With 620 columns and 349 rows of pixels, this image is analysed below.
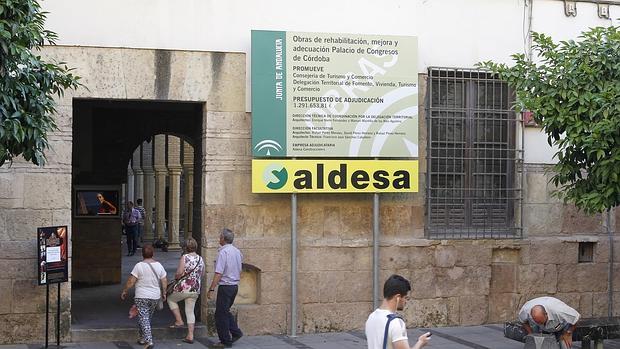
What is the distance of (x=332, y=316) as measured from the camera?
1356cm

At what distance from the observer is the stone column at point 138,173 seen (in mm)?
38000

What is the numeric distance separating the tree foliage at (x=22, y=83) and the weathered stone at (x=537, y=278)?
7.91 metres

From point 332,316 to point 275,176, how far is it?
7.27 ft

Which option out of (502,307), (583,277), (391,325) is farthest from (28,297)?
(583,277)

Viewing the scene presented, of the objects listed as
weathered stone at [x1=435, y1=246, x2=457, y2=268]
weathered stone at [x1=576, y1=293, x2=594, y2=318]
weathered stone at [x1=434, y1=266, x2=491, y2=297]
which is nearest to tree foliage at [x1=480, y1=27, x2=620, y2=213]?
weathered stone at [x1=435, y1=246, x2=457, y2=268]

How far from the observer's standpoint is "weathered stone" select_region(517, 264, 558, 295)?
1442 centimetres

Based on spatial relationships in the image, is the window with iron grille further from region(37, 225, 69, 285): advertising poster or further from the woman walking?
region(37, 225, 69, 285): advertising poster

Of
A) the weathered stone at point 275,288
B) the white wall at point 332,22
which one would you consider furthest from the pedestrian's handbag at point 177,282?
the white wall at point 332,22

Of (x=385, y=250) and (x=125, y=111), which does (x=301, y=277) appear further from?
(x=125, y=111)

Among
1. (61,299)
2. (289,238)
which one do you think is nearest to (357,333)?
(289,238)

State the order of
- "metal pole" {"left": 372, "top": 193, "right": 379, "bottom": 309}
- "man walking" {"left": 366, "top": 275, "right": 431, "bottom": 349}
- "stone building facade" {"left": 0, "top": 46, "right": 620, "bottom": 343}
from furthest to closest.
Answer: "metal pole" {"left": 372, "top": 193, "right": 379, "bottom": 309}, "stone building facade" {"left": 0, "top": 46, "right": 620, "bottom": 343}, "man walking" {"left": 366, "top": 275, "right": 431, "bottom": 349}

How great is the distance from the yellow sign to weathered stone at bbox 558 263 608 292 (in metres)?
2.93

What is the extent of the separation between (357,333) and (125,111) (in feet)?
23.8

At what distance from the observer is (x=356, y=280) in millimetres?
13688
